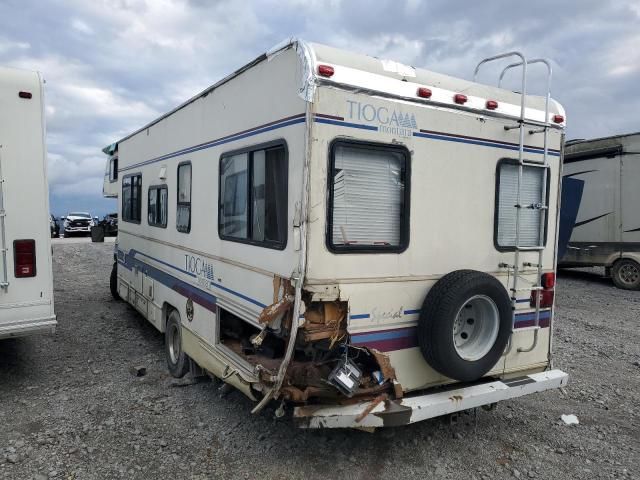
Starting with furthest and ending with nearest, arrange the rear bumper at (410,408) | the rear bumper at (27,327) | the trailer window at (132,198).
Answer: the trailer window at (132,198), the rear bumper at (27,327), the rear bumper at (410,408)

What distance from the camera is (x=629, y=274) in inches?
441

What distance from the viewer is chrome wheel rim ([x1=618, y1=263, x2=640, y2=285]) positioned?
36.3 ft

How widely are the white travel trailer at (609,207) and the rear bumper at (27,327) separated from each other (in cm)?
966

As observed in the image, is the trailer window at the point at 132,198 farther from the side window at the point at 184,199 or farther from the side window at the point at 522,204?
the side window at the point at 522,204

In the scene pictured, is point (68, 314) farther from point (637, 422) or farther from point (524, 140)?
point (637, 422)

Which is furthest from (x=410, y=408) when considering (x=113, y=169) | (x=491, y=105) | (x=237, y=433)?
(x=113, y=169)

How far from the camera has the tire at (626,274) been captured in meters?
11.0

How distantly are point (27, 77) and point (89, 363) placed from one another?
2987mm

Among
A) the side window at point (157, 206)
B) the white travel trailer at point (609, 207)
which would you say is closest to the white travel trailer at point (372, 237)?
the side window at point (157, 206)

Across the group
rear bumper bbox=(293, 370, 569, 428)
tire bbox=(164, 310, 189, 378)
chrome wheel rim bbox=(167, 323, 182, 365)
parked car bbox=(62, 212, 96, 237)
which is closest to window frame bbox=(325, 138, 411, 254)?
rear bumper bbox=(293, 370, 569, 428)

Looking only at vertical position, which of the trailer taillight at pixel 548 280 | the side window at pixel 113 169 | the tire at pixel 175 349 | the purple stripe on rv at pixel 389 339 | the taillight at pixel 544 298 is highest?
the side window at pixel 113 169

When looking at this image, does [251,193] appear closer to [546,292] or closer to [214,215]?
[214,215]

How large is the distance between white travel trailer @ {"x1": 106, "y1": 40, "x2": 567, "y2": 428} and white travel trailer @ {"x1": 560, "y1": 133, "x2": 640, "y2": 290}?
293 inches

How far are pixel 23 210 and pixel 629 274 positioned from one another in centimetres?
1140
